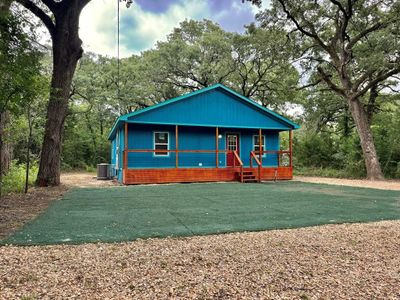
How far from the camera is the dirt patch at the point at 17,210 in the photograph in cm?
457

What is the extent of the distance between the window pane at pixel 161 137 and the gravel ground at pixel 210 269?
435 inches

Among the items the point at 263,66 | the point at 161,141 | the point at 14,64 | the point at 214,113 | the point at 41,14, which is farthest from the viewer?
the point at 263,66

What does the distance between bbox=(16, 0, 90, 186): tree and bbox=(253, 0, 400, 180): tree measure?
1006 cm

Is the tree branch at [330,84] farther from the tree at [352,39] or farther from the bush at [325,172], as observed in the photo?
the bush at [325,172]

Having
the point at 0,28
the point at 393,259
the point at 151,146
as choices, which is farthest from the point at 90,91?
the point at 393,259

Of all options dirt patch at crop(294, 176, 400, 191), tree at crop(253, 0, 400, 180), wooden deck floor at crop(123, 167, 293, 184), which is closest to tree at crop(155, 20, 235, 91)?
tree at crop(253, 0, 400, 180)

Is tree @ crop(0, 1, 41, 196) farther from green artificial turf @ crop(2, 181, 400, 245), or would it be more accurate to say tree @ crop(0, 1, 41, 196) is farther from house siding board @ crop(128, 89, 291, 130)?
house siding board @ crop(128, 89, 291, 130)

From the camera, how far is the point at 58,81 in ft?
36.2

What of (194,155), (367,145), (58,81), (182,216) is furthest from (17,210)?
(367,145)

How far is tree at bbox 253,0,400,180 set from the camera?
46.5 ft

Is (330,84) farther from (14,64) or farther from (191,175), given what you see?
(14,64)

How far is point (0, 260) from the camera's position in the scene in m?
3.02

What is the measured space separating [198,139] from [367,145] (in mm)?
8774

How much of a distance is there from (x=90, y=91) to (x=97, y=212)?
20747 mm
